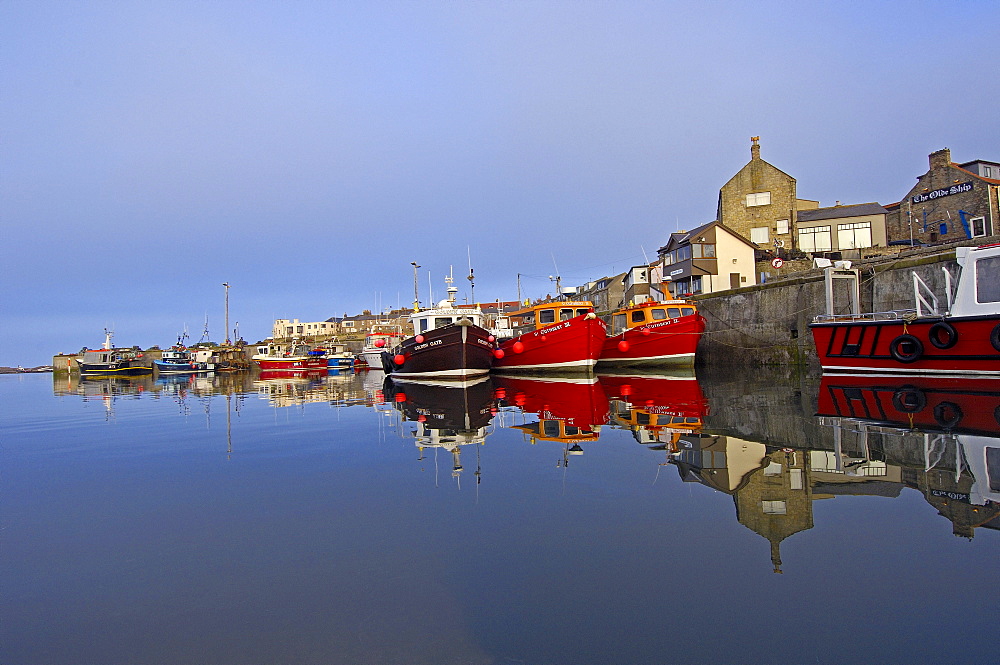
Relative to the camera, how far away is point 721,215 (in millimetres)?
43438

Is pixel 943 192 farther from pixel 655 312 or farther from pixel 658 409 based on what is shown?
pixel 658 409

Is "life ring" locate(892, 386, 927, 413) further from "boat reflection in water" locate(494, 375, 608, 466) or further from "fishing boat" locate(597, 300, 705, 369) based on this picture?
"fishing boat" locate(597, 300, 705, 369)

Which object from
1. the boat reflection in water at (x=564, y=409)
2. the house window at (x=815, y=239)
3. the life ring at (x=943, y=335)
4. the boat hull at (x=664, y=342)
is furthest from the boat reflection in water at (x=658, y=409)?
the house window at (x=815, y=239)

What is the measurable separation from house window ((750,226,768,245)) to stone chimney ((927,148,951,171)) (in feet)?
33.9

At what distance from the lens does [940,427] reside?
28.4ft

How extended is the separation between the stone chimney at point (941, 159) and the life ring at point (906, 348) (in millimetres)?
29164

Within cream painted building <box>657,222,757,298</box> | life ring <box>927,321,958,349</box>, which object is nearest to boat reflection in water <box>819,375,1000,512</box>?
life ring <box>927,321,958,349</box>

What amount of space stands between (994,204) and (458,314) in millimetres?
31070

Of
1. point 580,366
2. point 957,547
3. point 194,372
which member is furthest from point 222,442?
point 194,372

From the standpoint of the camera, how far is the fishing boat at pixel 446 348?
2330cm

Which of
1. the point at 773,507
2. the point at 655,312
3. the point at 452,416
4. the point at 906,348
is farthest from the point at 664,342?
the point at 773,507

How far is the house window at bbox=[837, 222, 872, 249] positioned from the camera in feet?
128

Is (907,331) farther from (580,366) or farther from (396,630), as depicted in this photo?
(396,630)

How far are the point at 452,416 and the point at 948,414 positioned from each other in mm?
8798
